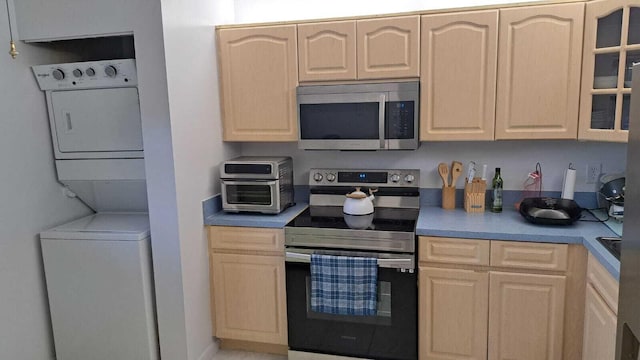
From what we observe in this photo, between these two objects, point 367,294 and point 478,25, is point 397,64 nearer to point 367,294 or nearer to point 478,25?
point 478,25

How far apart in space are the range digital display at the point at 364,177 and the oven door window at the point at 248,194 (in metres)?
0.51

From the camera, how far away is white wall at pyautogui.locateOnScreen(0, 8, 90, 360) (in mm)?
2223

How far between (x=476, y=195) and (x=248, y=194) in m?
1.36

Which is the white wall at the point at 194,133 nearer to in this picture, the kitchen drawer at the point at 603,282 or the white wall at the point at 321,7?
the white wall at the point at 321,7

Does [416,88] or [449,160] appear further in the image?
[449,160]

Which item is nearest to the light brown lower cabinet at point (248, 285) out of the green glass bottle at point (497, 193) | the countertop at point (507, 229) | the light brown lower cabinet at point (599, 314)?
the countertop at point (507, 229)

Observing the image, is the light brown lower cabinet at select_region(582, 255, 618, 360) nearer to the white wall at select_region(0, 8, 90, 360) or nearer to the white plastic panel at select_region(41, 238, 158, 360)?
the white plastic panel at select_region(41, 238, 158, 360)

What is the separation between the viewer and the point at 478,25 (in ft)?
7.54

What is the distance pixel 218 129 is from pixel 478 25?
1.63m

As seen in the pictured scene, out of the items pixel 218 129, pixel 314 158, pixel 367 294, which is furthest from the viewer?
pixel 314 158

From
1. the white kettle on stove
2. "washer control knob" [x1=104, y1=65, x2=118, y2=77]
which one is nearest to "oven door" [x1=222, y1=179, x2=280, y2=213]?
the white kettle on stove

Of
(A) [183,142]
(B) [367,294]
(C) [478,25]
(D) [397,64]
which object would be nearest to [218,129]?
(A) [183,142]

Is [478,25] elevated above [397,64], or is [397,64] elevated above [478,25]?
[478,25]

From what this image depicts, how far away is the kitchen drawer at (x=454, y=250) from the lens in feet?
7.16
